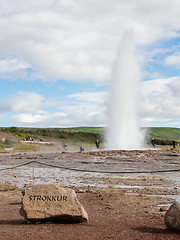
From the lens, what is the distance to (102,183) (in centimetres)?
1468

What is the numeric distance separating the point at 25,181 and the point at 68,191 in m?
8.37

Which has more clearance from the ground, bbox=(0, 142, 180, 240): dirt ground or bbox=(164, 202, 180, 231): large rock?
bbox=(164, 202, 180, 231): large rock

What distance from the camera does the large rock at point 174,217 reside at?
678cm

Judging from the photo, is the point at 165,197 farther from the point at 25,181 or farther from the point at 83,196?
the point at 25,181

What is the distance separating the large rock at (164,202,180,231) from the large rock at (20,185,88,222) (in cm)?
186

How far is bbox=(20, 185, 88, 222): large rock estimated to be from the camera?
7.50m

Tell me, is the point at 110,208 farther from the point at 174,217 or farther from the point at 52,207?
the point at 174,217

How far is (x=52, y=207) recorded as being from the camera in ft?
24.8

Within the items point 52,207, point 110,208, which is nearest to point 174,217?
point 52,207

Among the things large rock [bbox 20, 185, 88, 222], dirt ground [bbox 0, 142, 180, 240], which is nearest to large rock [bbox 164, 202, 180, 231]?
dirt ground [bbox 0, 142, 180, 240]

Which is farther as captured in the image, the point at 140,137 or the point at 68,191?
the point at 140,137

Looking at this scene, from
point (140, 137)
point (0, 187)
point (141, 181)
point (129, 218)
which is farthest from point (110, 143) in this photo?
point (129, 218)

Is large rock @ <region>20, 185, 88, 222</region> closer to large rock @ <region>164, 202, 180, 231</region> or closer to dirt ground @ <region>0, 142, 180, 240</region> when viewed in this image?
dirt ground @ <region>0, 142, 180, 240</region>

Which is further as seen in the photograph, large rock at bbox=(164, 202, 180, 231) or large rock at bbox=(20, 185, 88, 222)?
large rock at bbox=(20, 185, 88, 222)
